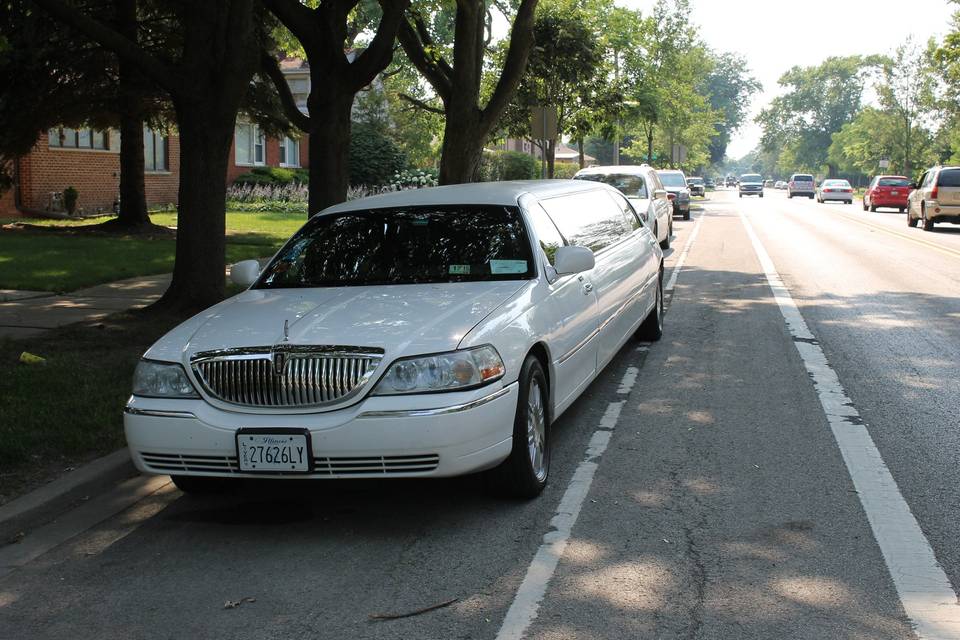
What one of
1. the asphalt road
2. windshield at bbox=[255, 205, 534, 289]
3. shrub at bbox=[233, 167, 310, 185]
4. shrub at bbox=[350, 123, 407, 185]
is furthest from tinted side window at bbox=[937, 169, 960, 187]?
windshield at bbox=[255, 205, 534, 289]

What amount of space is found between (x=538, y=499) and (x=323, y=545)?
3.92ft

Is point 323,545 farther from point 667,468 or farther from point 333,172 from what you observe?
point 333,172

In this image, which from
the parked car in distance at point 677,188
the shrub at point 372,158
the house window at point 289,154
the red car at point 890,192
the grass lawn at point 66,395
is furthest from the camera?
the red car at point 890,192

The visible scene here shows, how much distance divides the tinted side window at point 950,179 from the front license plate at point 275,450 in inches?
1123

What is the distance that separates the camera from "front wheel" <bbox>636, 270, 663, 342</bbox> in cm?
1041

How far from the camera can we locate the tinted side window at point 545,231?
6.66 meters

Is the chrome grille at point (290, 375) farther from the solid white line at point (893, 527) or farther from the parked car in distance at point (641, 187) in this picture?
the parked car in distance at point (641, 187)

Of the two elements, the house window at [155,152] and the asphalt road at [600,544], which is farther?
the house window at [155,152]

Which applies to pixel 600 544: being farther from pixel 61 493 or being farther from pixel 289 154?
pixel 289 154

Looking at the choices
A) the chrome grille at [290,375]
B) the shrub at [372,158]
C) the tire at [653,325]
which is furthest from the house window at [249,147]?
the chrome grille at [290,375]

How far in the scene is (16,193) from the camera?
27.4 m

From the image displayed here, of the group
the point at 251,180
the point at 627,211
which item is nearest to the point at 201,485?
the point at 627,211

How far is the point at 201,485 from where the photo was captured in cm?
575

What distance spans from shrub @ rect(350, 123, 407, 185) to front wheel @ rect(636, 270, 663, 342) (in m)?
32.5
